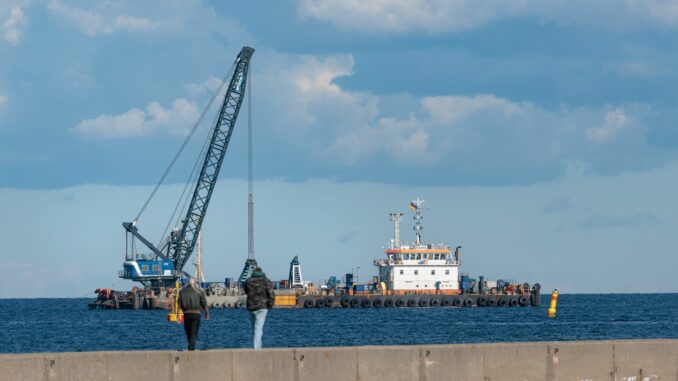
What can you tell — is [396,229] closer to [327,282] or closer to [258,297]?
Result: [327,282]

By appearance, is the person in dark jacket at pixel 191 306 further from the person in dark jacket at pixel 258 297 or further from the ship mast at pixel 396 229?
the ship mast at pixel 396 229

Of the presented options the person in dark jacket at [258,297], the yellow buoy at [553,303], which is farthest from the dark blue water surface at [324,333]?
the person in dark jacket at [258,297]

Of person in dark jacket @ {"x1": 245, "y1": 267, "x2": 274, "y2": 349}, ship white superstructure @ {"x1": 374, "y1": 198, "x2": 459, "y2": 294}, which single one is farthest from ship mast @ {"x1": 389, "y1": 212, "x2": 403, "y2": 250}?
person in dark jacket @ {"x1": 245, "y1": 267, "x2": 274, "y2": 349}

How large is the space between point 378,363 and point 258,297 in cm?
313

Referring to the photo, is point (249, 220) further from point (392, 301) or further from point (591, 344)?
point (591, 344)

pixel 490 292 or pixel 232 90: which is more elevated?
pixel 232 90

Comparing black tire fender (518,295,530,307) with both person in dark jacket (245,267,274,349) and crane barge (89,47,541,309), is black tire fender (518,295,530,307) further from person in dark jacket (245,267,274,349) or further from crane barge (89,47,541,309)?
person in dark jacket (245,267,274,349)

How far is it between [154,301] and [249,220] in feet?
59.1

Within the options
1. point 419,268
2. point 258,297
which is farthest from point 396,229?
point 258,297

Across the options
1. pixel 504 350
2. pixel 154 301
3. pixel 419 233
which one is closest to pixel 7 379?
pixel 504 350

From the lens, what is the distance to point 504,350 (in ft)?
71.2

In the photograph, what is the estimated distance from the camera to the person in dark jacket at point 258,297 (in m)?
23.0

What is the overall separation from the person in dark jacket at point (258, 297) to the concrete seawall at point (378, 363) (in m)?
2.43

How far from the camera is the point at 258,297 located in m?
23.0
